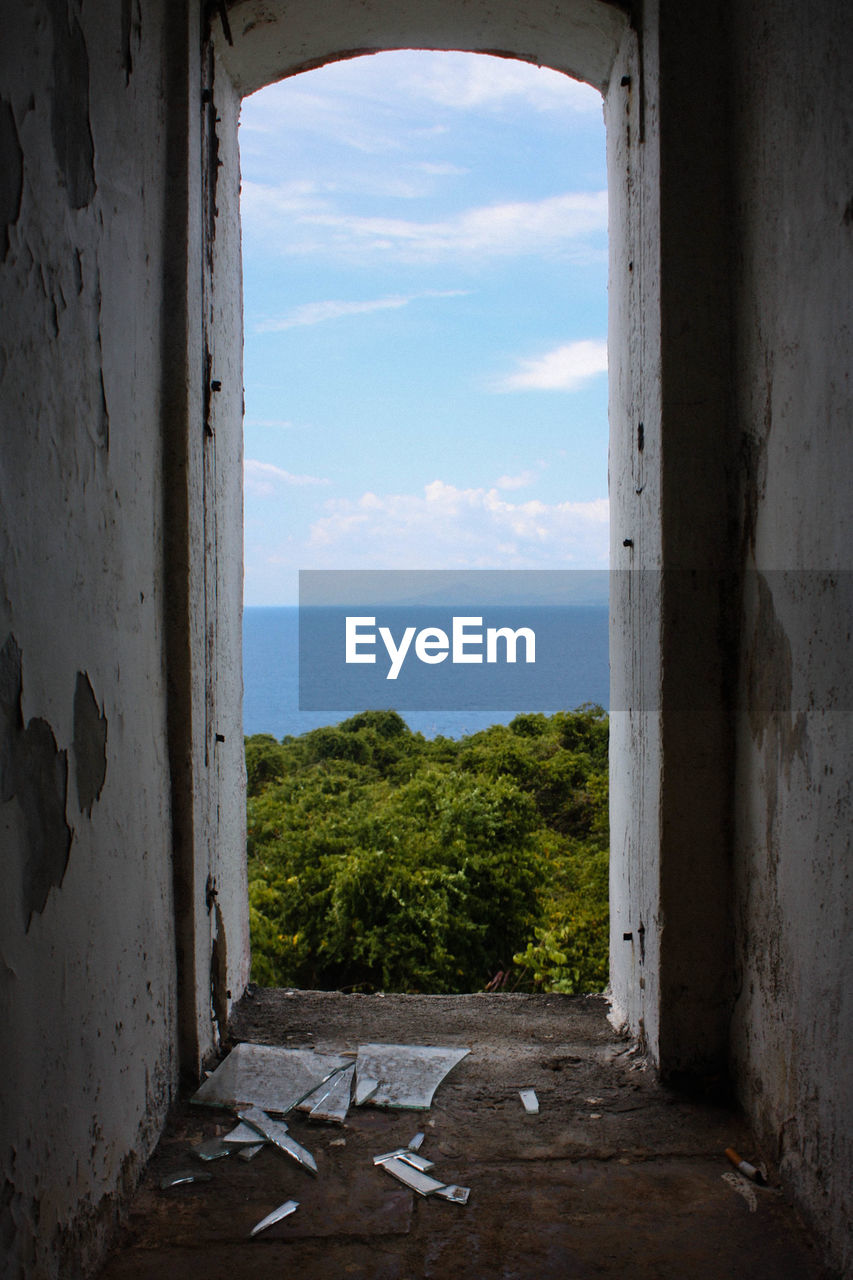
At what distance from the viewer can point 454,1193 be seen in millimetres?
1915

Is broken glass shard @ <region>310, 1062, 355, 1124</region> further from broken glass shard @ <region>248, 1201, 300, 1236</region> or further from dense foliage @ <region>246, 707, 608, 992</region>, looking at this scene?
dense foliage @ <region>246, 707, 608, 992</region>

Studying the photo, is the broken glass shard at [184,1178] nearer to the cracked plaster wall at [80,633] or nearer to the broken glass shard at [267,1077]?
the cracked plaster wall at [80,633]

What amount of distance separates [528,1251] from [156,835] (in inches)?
46.9

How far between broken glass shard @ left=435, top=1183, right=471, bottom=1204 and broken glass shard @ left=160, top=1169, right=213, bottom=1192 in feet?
1.71

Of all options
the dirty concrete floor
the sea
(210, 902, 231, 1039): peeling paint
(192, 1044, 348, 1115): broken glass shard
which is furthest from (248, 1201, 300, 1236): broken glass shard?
the sea

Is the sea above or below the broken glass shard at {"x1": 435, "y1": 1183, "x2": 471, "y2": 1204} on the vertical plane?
below

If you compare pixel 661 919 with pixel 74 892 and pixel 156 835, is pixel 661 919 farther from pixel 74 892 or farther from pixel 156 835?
pixel 74 892

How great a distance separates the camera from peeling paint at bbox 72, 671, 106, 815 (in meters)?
1.61

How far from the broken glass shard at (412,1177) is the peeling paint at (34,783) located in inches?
42.8

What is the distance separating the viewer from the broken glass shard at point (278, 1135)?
2.03m

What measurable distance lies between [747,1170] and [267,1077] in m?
1.23

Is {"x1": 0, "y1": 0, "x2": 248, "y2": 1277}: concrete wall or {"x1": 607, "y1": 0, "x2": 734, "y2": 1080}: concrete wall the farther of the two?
{"x1": 607, "y1": 0, "x2": 734, "y2": 1080}: concrete wall

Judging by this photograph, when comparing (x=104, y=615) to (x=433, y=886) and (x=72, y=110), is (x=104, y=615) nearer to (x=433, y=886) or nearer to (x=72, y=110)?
(x=72, y=110)

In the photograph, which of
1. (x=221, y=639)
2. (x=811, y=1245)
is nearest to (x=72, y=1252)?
(x=811, y=1245)
